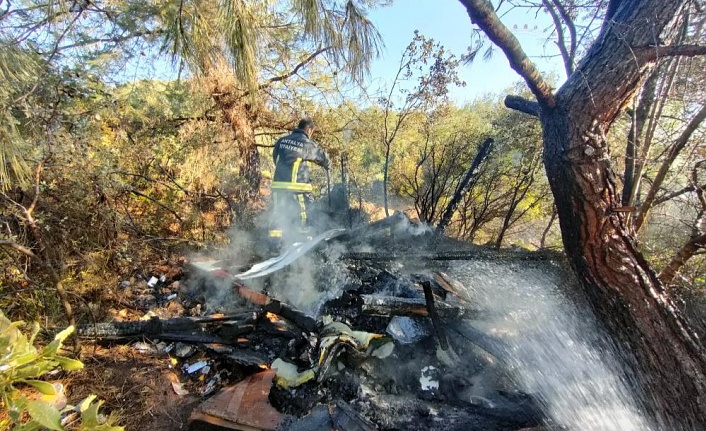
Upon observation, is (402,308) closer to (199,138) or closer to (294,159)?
(294,159)

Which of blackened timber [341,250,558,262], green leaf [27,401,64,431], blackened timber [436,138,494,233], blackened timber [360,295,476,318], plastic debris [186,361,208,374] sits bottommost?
plastic debris [186,361,208,374]

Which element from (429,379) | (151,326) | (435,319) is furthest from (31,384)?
(435,319)

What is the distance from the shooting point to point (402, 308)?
2805mm

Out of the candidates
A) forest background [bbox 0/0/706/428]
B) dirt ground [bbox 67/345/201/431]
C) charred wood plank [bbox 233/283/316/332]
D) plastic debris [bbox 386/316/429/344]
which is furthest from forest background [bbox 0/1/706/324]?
plastic debris [bbox 386/316/429/344]

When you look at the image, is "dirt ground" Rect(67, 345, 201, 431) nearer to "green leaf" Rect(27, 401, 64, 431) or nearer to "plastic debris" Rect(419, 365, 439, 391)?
"green leaf" Rect(27, 401, 64, 431)

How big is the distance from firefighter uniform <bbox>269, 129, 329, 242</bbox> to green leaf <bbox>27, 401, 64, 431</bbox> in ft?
13.2

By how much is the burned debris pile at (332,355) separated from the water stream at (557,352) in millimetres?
199

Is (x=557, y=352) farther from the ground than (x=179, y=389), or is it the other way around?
(x=557, y=352)

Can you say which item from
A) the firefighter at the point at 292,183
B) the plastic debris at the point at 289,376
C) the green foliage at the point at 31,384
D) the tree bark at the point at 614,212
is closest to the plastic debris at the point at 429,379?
the plastic debris at the point at 289,376

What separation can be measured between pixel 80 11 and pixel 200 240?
283 cm

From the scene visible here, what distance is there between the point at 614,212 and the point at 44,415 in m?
2.90

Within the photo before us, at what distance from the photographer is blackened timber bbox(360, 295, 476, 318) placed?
277 centimetres

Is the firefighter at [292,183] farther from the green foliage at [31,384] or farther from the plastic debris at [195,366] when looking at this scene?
the green foliage at [31,384]

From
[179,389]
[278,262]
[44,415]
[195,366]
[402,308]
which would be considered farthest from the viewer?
[278,262]
